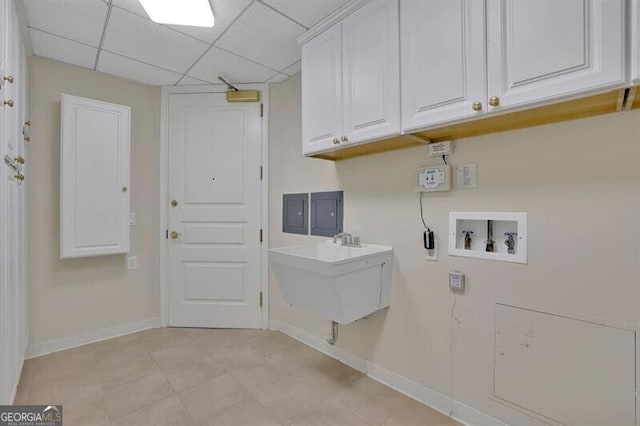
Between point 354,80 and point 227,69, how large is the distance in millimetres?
1355

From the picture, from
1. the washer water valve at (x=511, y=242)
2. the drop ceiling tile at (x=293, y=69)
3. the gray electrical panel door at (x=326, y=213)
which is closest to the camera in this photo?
the washer water valve at (x=511, y=242)

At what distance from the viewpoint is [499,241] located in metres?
1.48

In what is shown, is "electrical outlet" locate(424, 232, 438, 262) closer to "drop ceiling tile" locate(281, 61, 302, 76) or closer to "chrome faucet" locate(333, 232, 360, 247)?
"chrome faucet" locate(333, 232, 360, 247)

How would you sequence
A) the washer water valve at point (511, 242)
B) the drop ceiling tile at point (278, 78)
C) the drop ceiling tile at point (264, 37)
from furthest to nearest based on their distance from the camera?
the drop ceiling tile at point (278, 78) < the drop ceiling tile at point (264, 37) < the washer water valve at point (511, 242)

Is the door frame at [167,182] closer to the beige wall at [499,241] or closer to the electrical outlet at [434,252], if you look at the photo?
the beige wall at [499,241]

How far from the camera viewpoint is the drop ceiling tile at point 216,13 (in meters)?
1.72

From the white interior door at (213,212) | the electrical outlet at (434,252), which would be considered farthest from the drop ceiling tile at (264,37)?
the electrical outlet at (434,252)

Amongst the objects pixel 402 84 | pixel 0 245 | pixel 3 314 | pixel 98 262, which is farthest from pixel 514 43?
pixel 98 262

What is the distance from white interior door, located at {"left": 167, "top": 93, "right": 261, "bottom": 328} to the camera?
2834 mm

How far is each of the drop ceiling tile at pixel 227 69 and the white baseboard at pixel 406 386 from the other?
89.9 inches

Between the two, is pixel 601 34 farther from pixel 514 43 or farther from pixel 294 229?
pixel 294 229

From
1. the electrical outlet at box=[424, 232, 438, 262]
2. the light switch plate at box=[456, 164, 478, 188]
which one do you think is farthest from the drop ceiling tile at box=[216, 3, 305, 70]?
the electrical outlet at box=[424, 232, 438, 262]

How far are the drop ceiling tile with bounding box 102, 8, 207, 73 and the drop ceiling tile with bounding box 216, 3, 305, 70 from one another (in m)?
0.27

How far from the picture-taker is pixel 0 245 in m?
1.29
